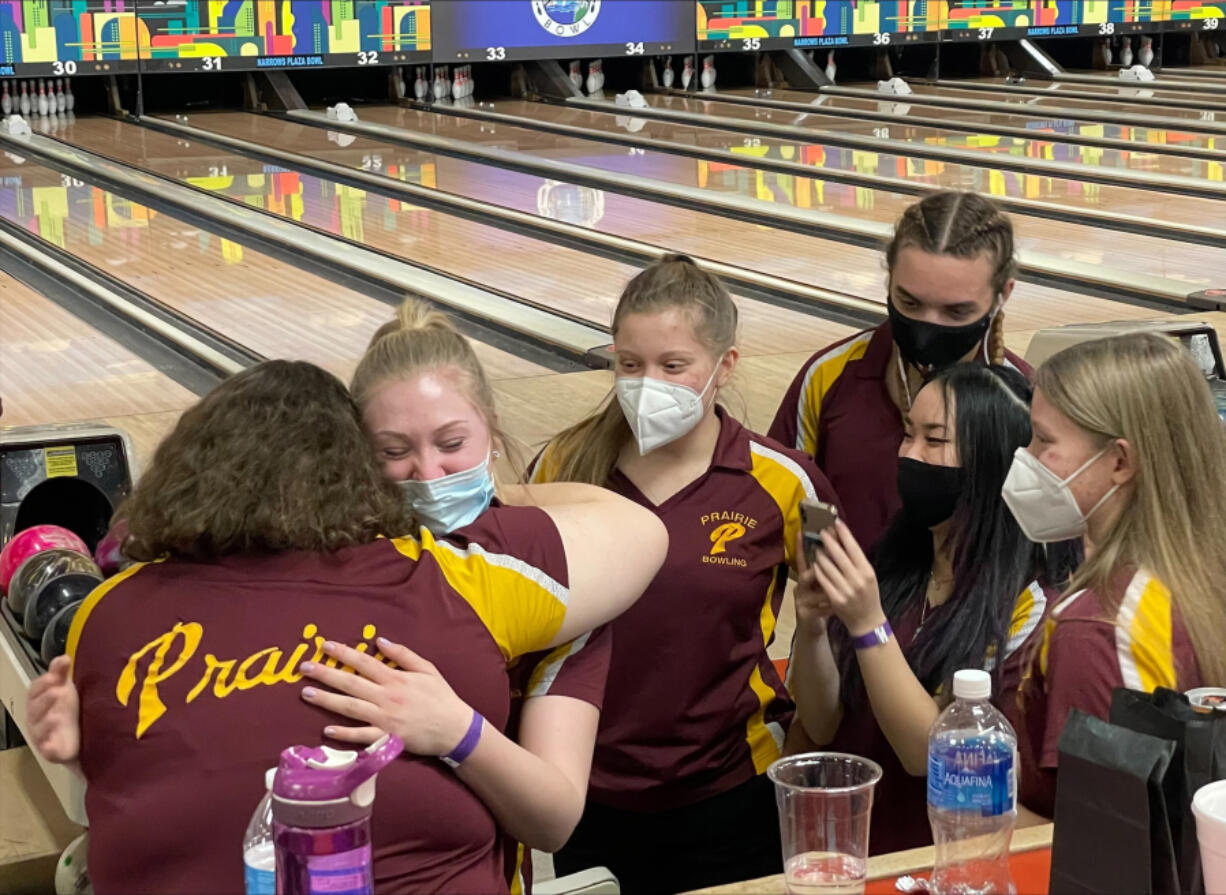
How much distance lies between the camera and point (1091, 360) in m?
1.75

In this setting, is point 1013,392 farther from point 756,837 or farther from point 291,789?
point 291,789

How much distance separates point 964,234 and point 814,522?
74 centimetres

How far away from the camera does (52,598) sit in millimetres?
2393

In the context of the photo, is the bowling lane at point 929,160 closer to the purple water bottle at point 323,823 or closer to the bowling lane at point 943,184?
the bowling lane at point 943,184

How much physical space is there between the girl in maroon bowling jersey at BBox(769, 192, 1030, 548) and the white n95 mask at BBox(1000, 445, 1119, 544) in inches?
19.3

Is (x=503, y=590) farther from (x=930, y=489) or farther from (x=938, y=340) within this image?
(x=938, y=340)

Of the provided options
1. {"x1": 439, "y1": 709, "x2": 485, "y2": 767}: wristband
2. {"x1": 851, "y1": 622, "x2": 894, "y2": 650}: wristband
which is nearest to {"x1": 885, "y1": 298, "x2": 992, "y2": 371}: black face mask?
{"x1": 851, "y1": 622, "x2": 894, "y2": 650}: wristband

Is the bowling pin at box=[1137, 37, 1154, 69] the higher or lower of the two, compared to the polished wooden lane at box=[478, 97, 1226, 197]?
higher

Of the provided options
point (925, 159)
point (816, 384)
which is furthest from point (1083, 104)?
point (816, 384)

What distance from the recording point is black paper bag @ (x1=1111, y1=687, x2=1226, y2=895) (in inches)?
53.3

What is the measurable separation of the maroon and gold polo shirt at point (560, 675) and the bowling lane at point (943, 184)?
4985mm

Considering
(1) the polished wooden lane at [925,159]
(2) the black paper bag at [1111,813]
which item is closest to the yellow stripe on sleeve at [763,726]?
(2) the black paper bag at [1111,813]

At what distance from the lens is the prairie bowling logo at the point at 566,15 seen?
38.8ft

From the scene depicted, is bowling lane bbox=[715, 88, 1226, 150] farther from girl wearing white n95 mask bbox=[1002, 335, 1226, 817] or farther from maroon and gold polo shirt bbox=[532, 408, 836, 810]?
girl wearing white n95 mask bbox=[1002, 335, 1226, 817]
